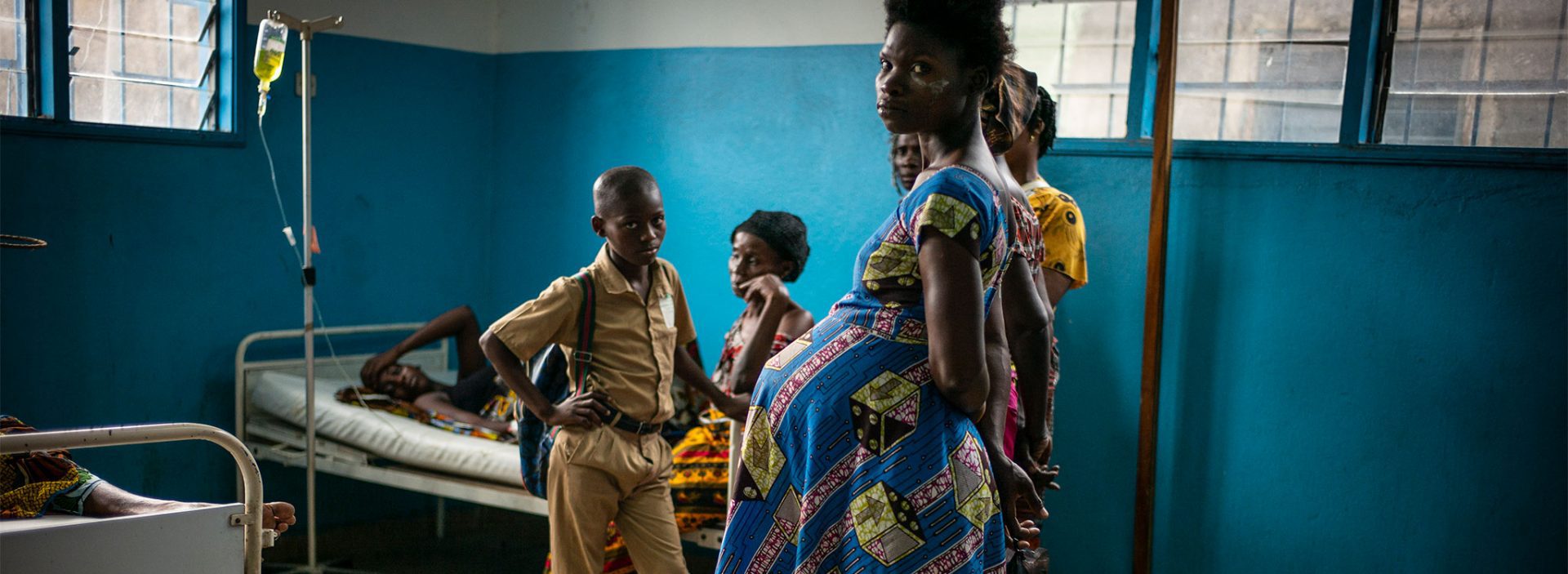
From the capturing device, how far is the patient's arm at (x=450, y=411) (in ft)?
15.1

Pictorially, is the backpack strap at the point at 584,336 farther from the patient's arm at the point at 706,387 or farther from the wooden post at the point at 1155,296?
the wooden post at the point at 1155,296

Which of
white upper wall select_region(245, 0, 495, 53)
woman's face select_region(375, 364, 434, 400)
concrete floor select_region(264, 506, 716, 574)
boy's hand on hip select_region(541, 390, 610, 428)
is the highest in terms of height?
white upper wall select_region(245, 0, 495, 53)

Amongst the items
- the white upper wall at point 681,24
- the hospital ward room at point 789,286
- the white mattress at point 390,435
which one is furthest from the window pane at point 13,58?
the white upper wall at point 681,24

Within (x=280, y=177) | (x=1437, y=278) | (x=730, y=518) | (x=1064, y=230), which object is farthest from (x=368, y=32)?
(x=1437, y=278)

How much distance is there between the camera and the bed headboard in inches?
185

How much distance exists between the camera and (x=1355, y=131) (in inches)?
147

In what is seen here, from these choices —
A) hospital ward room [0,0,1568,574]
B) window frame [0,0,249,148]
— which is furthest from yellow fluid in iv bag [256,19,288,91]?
window frame [0,0,249,148]

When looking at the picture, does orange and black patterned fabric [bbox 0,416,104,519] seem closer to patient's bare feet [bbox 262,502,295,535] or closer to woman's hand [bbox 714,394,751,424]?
patient's bare feet [bbox 262,502,295,535]

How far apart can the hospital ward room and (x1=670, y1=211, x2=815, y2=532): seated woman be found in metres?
0.02

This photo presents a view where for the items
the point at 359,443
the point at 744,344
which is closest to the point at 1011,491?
the point at 744,344

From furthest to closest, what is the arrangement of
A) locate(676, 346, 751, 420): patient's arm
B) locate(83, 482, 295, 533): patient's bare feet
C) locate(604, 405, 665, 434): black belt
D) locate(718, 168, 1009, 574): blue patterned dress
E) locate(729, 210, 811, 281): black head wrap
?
locate(729, 210, 811, 281): black head wrap, locate(676, 346, 751, 420): patient's arm, locate(604, 405, 665, 434): black belt, locate(83, 482, 295, 533): patient's bare feet, locate(718, 168, 1009, 574): blue patterned dress

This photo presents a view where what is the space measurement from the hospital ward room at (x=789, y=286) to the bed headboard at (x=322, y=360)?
2 centimetres

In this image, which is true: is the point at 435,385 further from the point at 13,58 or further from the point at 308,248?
the point at 13,58

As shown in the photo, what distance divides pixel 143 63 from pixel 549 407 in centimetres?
268
